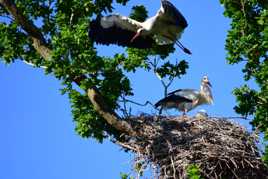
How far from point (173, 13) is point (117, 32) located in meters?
1.13

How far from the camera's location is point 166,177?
40.4ft

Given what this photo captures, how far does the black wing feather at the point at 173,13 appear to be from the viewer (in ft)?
46.9

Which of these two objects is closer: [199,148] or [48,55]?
[199,148]

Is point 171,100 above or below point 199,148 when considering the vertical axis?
above

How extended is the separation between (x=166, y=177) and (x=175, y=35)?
11.9 feet

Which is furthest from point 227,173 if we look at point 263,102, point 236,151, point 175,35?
point 175,35

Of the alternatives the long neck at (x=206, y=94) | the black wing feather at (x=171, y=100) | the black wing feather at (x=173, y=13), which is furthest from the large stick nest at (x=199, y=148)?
the black wing feather at (x=173, y=13)

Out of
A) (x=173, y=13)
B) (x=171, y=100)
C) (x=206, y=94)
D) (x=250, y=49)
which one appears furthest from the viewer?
(x=206, y=94)

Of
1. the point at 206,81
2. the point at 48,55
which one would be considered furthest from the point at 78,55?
the point at 206,81

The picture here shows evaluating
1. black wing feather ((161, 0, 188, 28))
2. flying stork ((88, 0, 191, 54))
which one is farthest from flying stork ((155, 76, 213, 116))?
black wing feather ((161, 0, 188, 28))

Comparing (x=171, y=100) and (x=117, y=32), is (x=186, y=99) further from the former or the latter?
(x=117, y=32)

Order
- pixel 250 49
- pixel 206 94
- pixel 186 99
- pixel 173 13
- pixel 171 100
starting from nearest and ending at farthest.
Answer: pixel 250 49 < pixel 173 13 < pixel 171 100 < pixel 186 99 < pixel 206 94

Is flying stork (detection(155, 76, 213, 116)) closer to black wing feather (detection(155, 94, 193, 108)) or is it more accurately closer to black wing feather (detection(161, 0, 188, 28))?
black wing feather (detection(155, 94, 193, 108))

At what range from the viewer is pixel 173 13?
1449 cm
